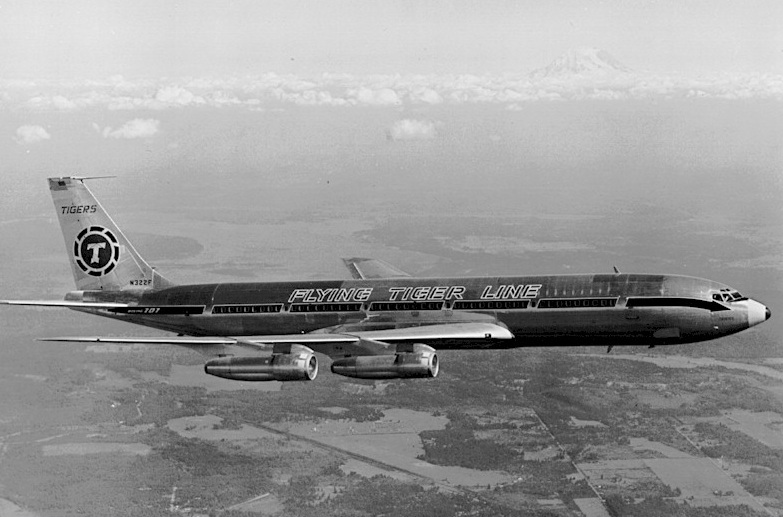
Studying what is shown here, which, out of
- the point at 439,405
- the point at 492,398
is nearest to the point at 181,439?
the point at 439,405

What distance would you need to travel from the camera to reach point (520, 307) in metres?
51.4

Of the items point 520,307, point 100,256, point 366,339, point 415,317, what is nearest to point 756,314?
point 520,307

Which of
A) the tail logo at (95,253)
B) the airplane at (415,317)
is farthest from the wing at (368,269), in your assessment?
the tail logo at (95,253)

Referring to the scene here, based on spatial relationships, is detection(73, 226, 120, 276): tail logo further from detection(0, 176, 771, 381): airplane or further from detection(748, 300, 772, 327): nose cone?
detection(748, 300, 772, 327): nose cone

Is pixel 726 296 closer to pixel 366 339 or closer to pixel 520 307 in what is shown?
pixel 520 307

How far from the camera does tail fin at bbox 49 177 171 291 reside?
59.3 metres

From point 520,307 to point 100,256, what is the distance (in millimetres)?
27845

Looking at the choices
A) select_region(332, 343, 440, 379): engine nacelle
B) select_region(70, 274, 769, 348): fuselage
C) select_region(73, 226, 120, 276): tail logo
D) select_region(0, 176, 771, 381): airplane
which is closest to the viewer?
select_region(332, 343, 440, 379): engine nacelle

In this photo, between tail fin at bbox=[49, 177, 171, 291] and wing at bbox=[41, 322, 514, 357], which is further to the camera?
tail fin at bbox=[49, 177, 171, 291]

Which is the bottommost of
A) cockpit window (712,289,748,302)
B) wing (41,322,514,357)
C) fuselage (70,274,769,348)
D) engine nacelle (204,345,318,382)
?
engine nacelle (204,345,318,382)

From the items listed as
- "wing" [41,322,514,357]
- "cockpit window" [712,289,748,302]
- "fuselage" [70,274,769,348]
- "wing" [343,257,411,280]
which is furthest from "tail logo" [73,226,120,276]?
"cockpit window" [712,289,748,302]

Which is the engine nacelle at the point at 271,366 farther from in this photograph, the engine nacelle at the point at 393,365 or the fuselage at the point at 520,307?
the fuselage at the point at 520,307

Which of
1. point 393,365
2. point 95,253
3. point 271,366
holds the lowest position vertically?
point 271,366

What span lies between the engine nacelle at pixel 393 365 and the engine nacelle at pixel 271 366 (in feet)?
5.08
